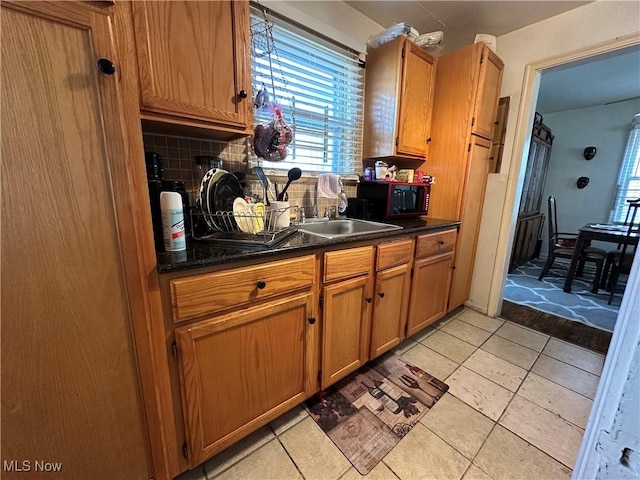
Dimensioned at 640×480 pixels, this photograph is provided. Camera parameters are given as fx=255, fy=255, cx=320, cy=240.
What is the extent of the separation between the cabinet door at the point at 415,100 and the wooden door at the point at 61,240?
1.67 m

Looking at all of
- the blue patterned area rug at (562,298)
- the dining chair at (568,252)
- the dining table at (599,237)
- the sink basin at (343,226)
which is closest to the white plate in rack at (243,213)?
the sink basin at (343,226)

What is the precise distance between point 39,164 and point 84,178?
8 centimetres

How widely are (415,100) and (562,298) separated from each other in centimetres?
270

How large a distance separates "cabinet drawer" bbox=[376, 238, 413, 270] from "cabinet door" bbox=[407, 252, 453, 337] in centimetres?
14

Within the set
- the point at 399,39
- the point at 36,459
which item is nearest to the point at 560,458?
the point at 36,459

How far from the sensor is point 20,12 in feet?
1.85

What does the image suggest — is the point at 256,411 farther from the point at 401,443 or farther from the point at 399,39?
the point at 399,39

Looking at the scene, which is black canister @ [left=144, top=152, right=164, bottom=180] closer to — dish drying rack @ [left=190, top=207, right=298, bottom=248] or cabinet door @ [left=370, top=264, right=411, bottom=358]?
dish drying rack @ [left=190, top=207, right=298, bottom=248]

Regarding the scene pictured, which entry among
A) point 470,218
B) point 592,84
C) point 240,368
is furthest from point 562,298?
point 240,368

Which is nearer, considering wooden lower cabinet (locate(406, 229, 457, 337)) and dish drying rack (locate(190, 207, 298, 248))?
dish drying rack (locate(190, 207, 298, 248))

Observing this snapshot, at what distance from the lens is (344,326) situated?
1.35m

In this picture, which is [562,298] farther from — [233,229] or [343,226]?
[233,229]

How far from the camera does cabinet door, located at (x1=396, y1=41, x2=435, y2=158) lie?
5.82ft

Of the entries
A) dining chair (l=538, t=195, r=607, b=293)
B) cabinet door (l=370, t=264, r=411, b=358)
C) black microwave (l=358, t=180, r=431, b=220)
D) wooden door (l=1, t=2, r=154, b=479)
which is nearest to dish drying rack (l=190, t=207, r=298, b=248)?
wooden door (l=1, t=2, r=154, b=479)
